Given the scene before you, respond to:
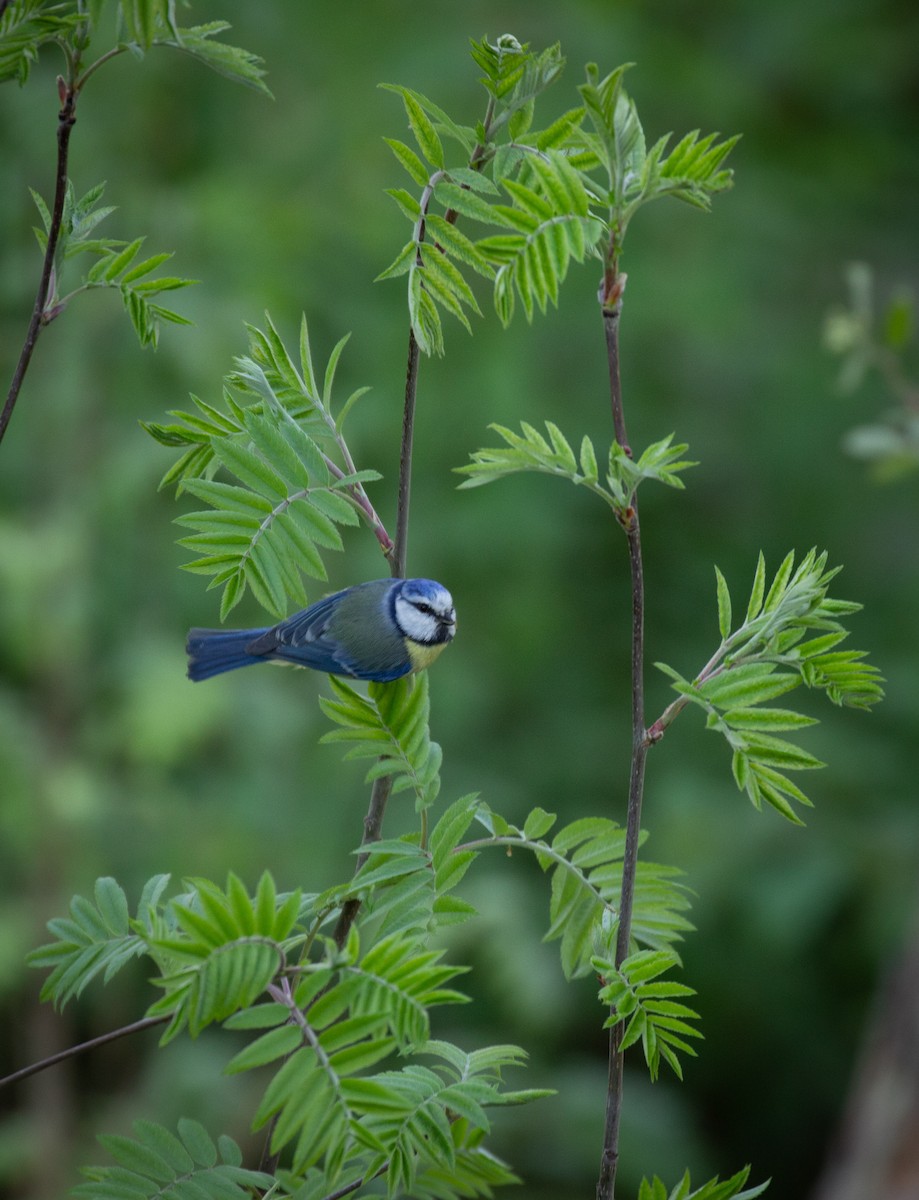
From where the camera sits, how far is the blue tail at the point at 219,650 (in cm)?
160

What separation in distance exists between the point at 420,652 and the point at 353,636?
9 cm

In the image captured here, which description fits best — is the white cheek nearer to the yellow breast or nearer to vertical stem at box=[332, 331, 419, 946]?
the yellow breast

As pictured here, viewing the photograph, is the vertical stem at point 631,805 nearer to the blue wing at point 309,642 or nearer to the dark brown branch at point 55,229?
the dark brown branch at point 55,229

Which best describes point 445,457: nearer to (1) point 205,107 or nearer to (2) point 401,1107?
(1) point 205,107

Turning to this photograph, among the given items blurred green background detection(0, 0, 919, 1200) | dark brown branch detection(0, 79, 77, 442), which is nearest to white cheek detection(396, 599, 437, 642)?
dark brown branch detection(0, 79, 77, 442)

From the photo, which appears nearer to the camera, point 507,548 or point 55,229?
point 55,229

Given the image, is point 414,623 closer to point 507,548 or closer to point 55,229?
point 55,229

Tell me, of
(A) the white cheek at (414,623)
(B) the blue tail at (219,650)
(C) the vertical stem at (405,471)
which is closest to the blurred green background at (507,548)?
(B) the blue tail at (219,650)

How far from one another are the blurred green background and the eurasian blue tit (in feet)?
4.26

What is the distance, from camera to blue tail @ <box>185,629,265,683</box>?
1.60 meters

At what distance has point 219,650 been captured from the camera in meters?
1.66

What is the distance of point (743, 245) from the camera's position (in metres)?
4.99

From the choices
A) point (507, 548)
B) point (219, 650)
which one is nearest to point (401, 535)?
point (219, 650)

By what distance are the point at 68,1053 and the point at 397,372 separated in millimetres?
3489
